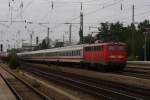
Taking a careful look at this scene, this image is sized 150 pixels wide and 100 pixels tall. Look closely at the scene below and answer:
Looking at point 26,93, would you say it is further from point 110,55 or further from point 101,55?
point 101,55

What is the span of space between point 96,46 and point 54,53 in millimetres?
25606

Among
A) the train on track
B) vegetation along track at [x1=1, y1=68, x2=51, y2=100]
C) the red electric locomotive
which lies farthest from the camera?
the train on track

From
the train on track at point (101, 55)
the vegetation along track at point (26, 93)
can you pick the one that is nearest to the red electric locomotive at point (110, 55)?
the train on track at point (101, 55)

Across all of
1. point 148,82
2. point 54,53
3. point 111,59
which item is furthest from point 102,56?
point 54,53

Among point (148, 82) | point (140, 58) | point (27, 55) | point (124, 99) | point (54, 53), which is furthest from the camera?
point (27, 55)

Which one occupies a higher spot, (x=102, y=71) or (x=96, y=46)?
(x=96, y=46)

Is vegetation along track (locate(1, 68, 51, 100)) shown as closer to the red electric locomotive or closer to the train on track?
the red electric locomotive

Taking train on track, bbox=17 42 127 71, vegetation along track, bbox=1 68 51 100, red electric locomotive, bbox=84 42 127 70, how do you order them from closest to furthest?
vegetation along track, bbox=1 68 51 100 < red electric locomotive, bbox=84 42 127 70 < train on track, bbox=17 42 127 71

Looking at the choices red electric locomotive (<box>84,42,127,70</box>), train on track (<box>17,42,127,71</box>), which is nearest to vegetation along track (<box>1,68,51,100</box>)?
red electric locomotive (<box>84,42,127,70</box>)

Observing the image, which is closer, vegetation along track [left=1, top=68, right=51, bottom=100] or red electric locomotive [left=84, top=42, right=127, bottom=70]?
vegetation along track [left=1, top=68, right=51, bottom=100]

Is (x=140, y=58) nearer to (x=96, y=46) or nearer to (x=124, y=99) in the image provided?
(x=96, y=46)

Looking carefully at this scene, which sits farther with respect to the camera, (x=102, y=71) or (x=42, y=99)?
(x=102, y=71)

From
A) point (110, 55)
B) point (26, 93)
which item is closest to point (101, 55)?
point (110, 55)

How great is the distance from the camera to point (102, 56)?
127 ft
